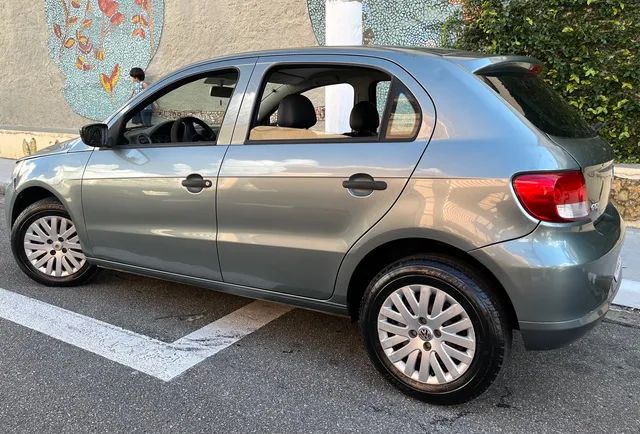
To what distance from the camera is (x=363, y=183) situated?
2787 millimetres

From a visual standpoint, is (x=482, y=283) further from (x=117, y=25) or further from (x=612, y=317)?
(x=117, y=25)

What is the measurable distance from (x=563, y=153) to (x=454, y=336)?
0.98 meters

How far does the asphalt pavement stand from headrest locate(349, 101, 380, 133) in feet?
4.30

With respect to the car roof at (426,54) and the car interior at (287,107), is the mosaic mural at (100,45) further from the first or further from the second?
the car roof at (426,54)

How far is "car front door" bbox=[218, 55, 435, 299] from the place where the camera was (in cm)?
276

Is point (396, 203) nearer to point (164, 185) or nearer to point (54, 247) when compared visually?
point (164, 185)

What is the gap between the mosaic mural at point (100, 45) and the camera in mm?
10531

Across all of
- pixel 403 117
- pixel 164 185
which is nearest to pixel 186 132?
pixel 164 185

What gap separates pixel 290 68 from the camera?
329 cm

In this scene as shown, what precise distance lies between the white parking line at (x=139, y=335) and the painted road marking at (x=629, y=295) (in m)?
2.45

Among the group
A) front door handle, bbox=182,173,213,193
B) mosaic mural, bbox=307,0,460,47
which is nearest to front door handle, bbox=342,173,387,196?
front door handle, bbox=182,173,213,193

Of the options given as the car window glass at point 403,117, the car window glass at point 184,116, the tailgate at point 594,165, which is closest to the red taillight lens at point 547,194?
the tailgate at point 594,165

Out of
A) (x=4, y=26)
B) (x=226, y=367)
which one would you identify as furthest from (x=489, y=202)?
(x=4, y=26)

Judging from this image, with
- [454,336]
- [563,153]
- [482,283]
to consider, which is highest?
[563,153]
